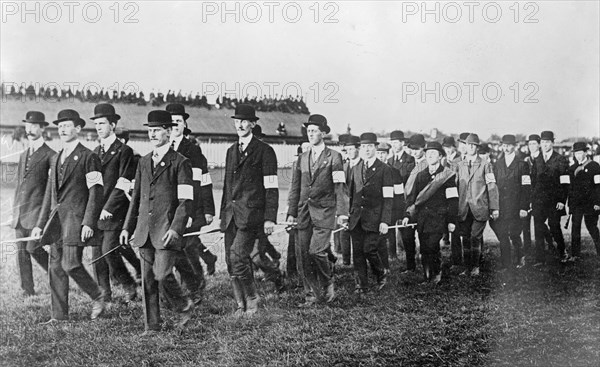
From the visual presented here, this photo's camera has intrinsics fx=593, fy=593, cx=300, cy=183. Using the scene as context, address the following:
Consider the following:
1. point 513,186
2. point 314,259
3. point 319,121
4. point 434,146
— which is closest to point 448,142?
point 513,186

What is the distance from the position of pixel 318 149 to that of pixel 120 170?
209cm

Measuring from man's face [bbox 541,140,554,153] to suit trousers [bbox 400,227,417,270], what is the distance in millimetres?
2260

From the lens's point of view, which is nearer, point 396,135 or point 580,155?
point 580,155

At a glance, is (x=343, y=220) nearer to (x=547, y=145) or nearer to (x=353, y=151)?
(x=353, y=151)

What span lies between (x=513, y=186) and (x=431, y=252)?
6.28 ft

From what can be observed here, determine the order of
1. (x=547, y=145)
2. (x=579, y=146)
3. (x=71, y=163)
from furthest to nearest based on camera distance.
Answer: (x=579, y=146)
(x=547, y=145)
(x=71, y=163)

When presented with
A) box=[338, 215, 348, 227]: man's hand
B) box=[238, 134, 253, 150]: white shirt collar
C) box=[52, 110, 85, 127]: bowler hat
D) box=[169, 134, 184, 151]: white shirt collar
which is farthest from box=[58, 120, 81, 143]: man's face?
box=[338, 215, 348, 227]: man's hand

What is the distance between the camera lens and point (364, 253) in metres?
6.93

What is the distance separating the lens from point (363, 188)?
7.11m

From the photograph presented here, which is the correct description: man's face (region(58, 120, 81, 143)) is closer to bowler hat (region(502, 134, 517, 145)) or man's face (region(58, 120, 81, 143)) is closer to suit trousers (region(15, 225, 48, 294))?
suit trousers (region(15, 225, 48, 294))

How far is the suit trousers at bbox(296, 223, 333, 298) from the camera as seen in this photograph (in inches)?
247

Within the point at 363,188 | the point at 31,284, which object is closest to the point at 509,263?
the point at 363,188

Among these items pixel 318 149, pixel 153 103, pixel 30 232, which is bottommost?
pixel 30 232

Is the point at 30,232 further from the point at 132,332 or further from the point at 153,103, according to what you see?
the point at 153,103
